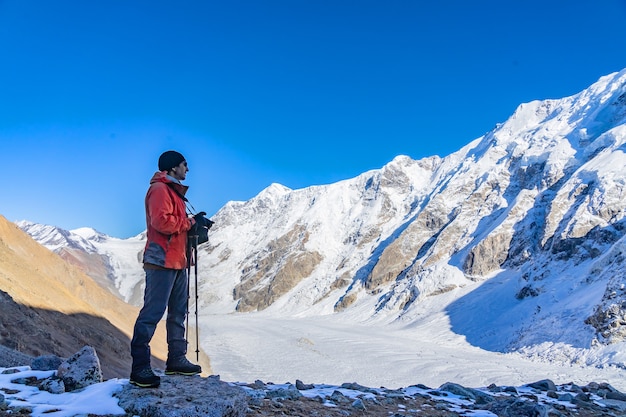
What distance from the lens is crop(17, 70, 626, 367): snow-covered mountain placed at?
43534mm

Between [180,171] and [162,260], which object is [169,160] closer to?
[180,171]

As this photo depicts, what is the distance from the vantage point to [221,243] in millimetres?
183750

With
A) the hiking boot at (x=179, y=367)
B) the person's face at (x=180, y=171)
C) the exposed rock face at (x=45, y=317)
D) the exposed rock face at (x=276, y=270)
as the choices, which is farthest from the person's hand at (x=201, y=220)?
the exposed rock face at (x=276, y=270)

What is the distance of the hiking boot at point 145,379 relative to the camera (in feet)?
16.8

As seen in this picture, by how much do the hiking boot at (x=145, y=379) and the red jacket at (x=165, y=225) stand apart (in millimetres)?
1216

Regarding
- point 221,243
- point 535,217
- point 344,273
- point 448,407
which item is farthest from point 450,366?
point 221,243

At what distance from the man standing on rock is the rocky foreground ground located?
38 centimetres

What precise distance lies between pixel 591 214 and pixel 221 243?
145m

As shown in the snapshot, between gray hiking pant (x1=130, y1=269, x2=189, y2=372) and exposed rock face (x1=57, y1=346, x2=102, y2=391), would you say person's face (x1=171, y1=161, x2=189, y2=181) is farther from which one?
exposed rock face (x1=57, y1=346, x2=102, y2=391)

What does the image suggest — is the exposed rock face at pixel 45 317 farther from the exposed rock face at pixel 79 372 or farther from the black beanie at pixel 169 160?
the black beanie at pixel 169 160

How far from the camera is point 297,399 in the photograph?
7.21 meters

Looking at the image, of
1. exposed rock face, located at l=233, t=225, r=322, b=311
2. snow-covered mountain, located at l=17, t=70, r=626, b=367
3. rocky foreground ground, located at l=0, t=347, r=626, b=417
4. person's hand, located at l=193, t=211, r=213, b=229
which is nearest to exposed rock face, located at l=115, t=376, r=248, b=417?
rocky foreground ground, located at l=0, t=347, r=626, b=417

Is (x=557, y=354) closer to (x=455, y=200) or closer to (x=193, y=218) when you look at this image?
(x=193, y=218)

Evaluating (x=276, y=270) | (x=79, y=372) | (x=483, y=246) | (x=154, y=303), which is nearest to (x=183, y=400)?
(x=154, y=303)
